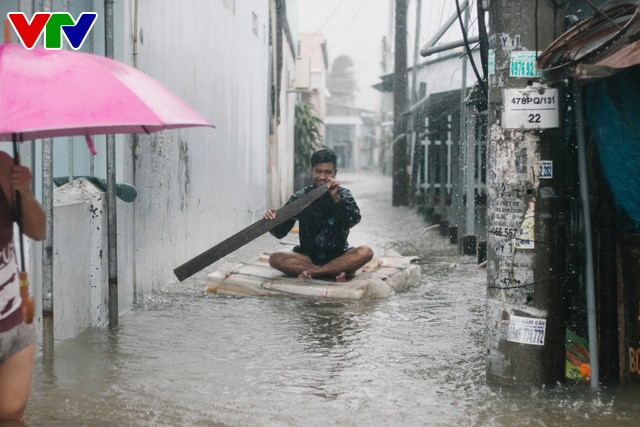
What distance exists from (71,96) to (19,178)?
366 millimetres

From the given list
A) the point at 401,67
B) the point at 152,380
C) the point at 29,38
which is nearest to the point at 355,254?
the point at 152,380

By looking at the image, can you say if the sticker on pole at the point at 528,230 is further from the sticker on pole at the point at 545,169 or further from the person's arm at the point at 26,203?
the person's arm at the point at 26,203

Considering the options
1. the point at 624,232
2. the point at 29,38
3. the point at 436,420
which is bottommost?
the point at 436,420

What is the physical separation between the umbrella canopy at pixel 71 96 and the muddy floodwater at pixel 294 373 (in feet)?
4.76

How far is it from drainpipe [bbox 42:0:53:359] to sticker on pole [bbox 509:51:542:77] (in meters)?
2.56

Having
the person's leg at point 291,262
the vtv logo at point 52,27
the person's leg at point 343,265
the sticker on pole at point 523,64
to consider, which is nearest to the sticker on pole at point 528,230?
the sticker on pole at point 523,64

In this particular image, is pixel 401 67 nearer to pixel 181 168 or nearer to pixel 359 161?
pixel 181 168

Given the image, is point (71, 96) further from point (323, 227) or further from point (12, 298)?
point (323, 227)

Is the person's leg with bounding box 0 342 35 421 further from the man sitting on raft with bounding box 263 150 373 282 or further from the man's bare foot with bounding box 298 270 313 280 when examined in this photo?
the man's bare foot with bounding box 298 270 313 280

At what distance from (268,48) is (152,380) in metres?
11.4

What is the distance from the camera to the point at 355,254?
6785 mm

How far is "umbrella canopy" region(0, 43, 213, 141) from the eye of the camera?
94.8 inches

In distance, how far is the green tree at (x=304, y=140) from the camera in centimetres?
2289

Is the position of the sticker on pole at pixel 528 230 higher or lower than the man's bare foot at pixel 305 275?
higher
